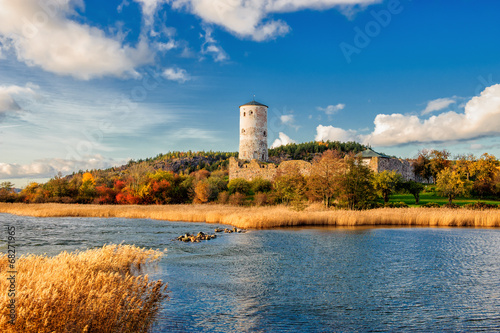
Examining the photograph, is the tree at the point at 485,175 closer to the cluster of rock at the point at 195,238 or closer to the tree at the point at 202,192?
the tree at the point at 202,192

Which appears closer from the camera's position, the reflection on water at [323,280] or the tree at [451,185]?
the reflection on water at [323,280]

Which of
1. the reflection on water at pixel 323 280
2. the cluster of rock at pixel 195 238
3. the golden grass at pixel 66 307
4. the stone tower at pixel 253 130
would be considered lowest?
the reflection on water at pixel 323 280

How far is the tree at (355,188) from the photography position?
36.7 m

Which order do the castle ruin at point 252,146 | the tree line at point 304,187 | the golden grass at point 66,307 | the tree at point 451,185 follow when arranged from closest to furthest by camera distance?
the golden grass at point 66,307 → the tree line at point 304,187 → the tree at point 451,185 → the castle ruin at point 252,146

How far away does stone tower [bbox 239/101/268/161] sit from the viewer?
65.9m

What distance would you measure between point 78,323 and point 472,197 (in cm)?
5255

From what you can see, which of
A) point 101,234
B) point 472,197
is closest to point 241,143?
point 472,197

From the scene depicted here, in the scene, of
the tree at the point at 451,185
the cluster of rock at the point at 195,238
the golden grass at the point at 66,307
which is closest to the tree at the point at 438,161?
the tree at the point at 451,185

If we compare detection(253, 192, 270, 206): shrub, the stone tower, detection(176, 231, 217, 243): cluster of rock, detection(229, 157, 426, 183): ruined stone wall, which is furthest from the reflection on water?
the stone tower

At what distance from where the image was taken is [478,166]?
54.8m

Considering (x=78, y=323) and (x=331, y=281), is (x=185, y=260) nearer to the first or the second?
(x=331, y=281)

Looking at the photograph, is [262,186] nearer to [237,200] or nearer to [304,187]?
[237,200]

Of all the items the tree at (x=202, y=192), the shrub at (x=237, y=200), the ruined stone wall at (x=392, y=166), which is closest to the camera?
the shrub at (x=237, y=200)

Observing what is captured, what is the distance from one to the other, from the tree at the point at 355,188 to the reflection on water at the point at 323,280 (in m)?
11.7
